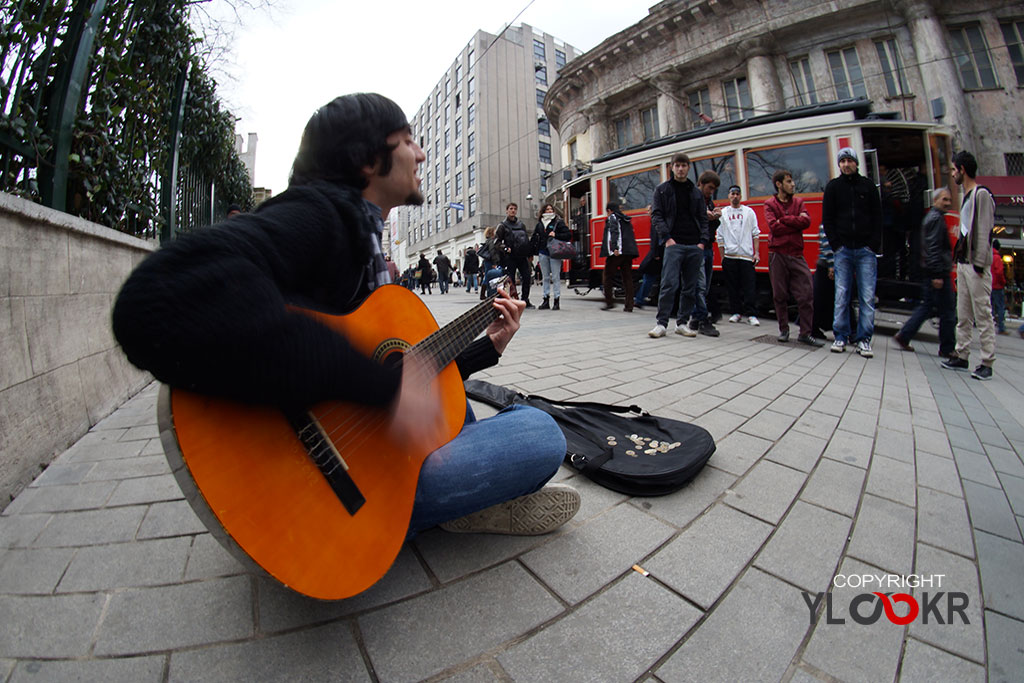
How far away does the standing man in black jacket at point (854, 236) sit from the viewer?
15.5 feet

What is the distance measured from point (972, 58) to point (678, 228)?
2029 centimetres

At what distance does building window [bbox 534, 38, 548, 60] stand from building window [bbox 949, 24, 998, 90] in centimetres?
3236

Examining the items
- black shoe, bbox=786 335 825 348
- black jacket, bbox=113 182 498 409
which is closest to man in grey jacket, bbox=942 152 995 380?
black shoe, bbox=786 335 825 348

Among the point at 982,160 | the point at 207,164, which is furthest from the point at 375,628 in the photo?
the point at 982,160

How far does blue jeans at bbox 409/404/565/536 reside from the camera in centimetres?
120

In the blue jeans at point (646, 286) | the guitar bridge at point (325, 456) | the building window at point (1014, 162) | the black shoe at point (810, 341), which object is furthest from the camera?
the building window at point (1014, 162)

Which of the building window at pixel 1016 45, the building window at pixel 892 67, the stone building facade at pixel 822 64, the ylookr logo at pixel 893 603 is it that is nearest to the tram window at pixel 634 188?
→ the ylookr logo at pixel 893 603

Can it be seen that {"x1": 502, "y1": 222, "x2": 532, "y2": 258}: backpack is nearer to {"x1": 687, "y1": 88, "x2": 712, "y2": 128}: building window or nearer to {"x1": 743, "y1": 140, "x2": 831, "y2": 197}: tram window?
{"x1": 743, "y1": 140, "x2": 831, "y2": 197}: tram window

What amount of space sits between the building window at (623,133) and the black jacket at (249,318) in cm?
2509

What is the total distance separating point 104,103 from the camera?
276 cm

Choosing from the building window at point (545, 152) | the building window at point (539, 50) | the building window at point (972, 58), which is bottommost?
the building window at point (972, 58)

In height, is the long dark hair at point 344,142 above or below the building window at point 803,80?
below

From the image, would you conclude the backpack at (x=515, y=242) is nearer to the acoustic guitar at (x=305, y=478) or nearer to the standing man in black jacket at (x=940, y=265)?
the standing man in black jacket at (x=940, y=265)

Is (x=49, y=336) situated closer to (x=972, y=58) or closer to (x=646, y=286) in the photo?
(x=646, y=286)
